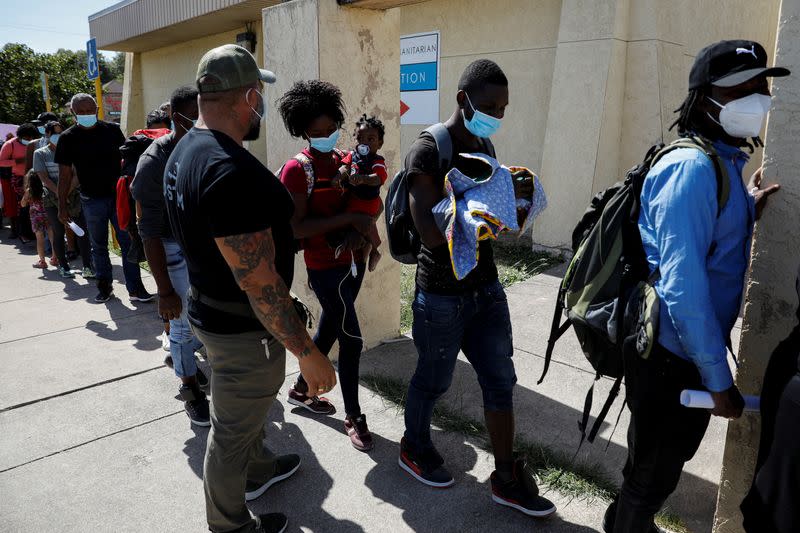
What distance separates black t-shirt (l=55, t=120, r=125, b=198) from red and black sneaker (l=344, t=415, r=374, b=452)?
163 inches

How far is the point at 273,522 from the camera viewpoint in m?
2.73

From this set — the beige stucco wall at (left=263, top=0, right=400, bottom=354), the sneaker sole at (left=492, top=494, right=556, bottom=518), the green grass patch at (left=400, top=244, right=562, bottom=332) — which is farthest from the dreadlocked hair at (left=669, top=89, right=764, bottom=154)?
the green grass patch at (left=400, top=244, right=562, bottom=332)

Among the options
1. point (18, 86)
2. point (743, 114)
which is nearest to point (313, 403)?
point (743, 114)

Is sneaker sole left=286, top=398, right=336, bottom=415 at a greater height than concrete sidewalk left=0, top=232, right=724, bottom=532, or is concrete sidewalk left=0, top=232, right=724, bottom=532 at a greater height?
sneaker sole left=286, top=398, right=336, bottom=415

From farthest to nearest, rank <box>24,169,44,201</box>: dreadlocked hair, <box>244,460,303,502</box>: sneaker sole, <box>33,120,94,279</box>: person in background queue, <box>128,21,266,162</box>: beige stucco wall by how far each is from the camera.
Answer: <box>128,21,266,162</box>: beige stucco wall < <box>24,169,44,201</box>: dreadlocked hair < <box>33,120,94,279</box>: person in background queue < <box>244,460,303,502</box>: sneaker sole

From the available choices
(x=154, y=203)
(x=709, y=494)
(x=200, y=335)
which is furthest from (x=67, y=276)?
(x=709, y=494)

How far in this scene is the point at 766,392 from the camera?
179cm

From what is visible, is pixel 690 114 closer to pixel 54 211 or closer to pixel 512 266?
pixel 512 266

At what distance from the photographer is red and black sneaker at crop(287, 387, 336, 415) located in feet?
12.4

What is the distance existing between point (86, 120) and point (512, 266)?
4746 millimetres

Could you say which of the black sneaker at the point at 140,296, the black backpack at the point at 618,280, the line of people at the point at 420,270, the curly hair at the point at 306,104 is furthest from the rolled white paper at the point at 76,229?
the black backpack at the point at 618,280

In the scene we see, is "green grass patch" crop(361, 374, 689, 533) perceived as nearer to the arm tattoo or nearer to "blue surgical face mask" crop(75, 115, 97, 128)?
the arm tattoo

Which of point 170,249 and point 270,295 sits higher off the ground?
point 270,295

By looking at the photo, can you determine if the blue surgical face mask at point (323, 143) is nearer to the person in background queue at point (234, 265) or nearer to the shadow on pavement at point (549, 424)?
the person in background queue at point (234, 265)
